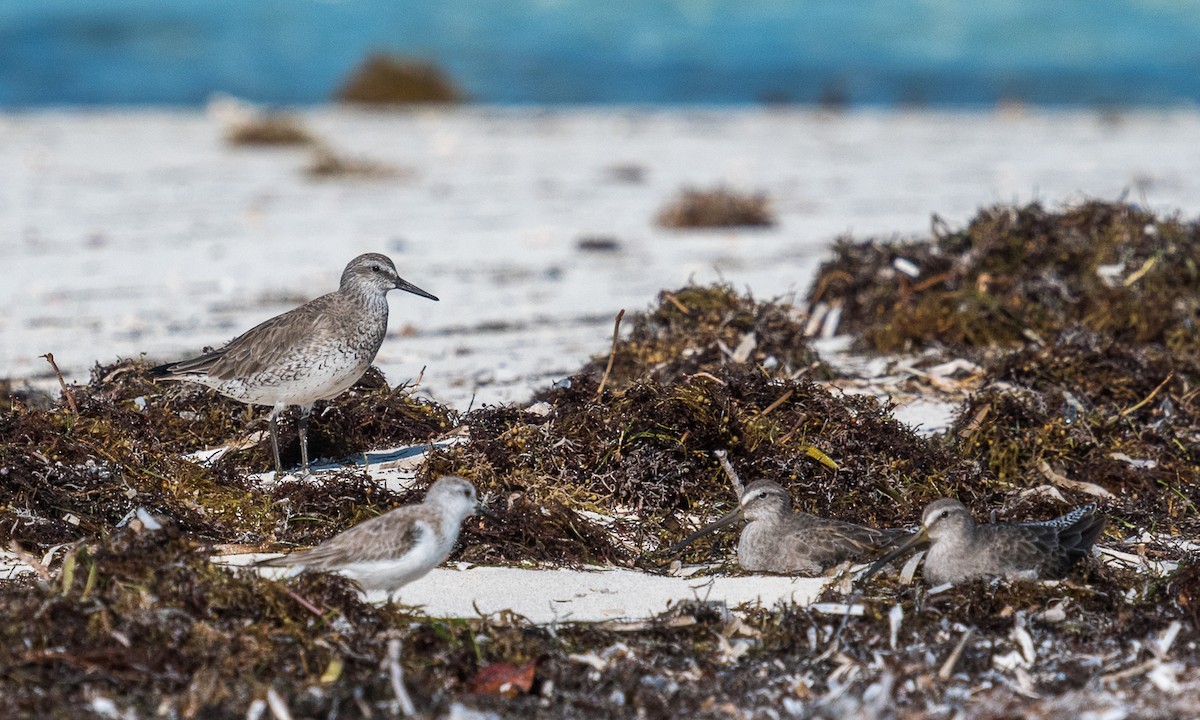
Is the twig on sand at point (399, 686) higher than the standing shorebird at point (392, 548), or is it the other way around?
the standing shorebird at point (392, 548)

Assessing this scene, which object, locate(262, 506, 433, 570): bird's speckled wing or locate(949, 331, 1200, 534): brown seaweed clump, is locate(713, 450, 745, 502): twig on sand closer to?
locate(949, 331, 1200, 534): brown seaweed clump

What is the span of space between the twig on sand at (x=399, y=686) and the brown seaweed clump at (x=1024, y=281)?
488 centimetres

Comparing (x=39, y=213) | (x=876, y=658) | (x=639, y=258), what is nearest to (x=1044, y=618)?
(x=876, y=658)

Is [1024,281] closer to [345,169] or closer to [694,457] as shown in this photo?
[694,457]

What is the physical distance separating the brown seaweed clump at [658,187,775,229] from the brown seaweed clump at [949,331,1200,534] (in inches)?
231

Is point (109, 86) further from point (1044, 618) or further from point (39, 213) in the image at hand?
point (1044, 618)

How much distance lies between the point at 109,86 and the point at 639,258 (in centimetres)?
2299

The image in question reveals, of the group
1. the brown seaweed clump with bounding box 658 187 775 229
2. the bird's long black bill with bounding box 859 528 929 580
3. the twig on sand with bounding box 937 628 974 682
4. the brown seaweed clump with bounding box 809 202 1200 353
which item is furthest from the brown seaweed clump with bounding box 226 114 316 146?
the twig on sand with bounding box 937 628 974 682

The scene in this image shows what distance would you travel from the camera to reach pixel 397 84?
85.7 feet

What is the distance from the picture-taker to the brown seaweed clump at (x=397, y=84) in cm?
2598

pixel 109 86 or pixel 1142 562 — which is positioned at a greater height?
pixel 109 86

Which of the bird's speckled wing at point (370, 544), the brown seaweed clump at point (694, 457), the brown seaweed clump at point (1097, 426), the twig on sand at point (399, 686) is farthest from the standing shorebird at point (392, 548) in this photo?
the brown seaweed clump at point (1097, 426)

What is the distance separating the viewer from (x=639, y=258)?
1166cm

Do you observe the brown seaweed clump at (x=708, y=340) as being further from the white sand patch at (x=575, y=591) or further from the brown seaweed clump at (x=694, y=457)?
the white sand patch at (x=575, y=591)
